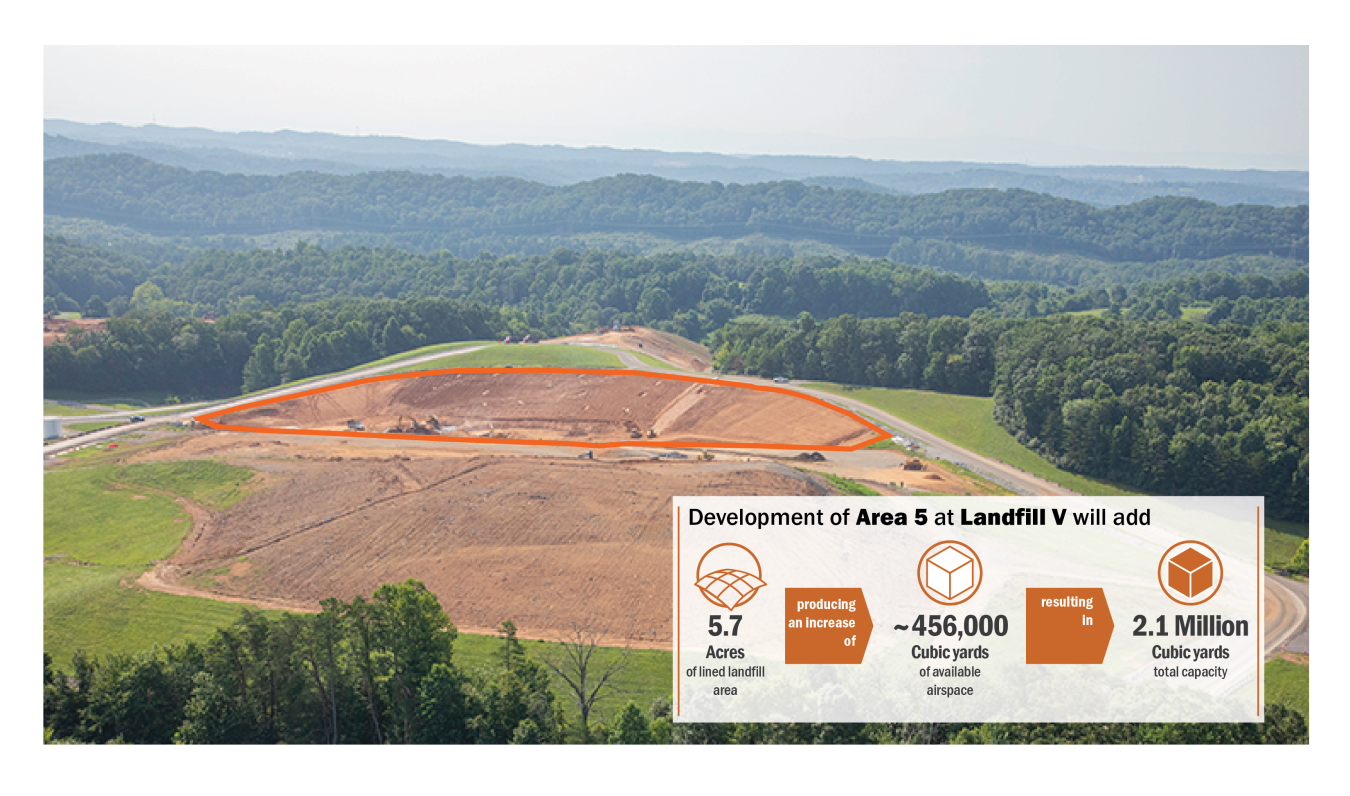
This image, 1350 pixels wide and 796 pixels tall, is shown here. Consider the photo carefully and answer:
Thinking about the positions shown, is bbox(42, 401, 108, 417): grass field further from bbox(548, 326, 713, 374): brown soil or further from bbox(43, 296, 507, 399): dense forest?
bbox(548, 326, 713, 374): brown soil

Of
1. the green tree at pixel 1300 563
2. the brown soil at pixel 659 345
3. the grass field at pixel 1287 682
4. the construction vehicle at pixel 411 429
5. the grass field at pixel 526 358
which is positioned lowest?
the grass field at pixel 1287 682

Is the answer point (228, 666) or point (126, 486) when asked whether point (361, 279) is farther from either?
point (228, 666)

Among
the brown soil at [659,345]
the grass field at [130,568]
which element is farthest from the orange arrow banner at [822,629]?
the brown soil at [659,345]

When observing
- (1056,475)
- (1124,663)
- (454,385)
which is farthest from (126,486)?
(1056,475)

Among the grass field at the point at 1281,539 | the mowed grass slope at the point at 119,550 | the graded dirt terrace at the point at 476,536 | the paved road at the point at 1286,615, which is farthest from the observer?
the grass field at the point at 1281,539

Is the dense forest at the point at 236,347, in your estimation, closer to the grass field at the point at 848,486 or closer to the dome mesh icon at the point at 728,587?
the grass field at the point at 848,486
